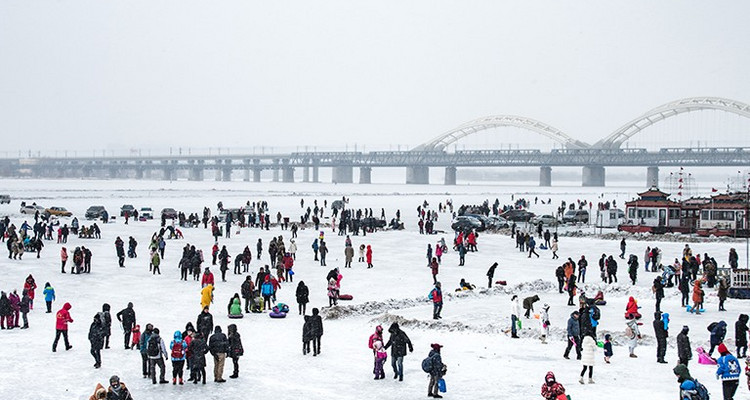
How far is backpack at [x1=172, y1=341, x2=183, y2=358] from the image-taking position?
14977 mm

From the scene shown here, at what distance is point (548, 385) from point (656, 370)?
21.4ft

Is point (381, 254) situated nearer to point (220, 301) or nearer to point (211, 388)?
point (220, 301)

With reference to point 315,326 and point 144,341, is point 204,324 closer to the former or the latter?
point 144,341

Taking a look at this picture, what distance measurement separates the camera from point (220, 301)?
2448 cm

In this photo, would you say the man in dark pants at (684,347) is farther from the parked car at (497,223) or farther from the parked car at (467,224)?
the parked car at (497,223)

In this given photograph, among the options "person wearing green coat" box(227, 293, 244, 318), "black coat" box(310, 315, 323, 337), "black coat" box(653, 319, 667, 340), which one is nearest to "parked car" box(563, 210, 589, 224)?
"person wearing green coat" box(227, 293, 244, 318)

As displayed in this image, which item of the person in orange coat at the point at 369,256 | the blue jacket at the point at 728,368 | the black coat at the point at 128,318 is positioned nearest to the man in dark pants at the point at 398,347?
the blue jacket at the point at 728,368

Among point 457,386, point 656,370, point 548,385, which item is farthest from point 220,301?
point 548,385

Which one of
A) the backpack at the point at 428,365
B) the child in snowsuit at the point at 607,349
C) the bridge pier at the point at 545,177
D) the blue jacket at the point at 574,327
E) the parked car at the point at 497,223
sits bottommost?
the child in snowsuit at the point at 607,349

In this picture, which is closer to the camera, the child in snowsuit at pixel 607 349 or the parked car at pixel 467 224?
the child in snowsuit at pixel 607 349

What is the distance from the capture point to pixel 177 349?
49.2ft

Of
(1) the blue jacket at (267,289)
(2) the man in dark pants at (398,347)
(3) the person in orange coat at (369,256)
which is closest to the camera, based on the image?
(2) the man in dark pants at (398,347)

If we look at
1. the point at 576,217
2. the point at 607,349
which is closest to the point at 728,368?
the point at 607,349

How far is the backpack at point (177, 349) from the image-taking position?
14977mm
